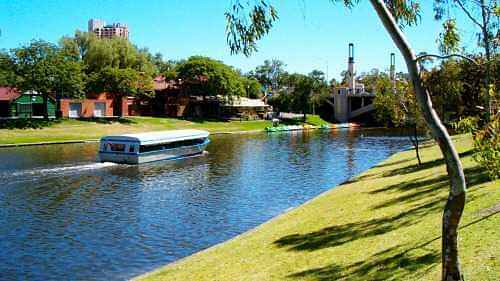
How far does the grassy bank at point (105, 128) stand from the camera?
82438 mm

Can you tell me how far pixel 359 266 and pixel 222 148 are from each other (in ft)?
209

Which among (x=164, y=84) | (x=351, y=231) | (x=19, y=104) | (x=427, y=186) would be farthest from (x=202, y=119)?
(x=351, y=231)

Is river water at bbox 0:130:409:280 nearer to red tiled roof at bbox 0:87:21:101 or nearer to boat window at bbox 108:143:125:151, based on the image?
boat window at bbox 108:143:125:151

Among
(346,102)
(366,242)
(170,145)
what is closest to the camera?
(366,242)

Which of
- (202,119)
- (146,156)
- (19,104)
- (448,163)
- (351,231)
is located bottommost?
(146,156)

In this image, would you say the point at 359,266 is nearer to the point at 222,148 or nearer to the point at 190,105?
the point at 222,148

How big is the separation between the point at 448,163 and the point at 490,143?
3.12 ft

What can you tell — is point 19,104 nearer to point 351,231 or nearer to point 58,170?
point 58,170

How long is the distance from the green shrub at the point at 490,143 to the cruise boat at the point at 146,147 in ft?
164

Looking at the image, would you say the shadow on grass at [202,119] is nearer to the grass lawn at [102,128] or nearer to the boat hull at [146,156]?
the grass lawn at [102,128]

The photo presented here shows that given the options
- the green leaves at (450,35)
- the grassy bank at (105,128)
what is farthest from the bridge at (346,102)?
the green leaves at (450,35)

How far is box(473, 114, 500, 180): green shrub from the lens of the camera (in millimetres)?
11227

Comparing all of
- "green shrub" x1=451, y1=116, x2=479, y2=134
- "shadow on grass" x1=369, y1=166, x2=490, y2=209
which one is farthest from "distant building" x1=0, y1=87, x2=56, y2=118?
"green shrub" x1=451, y1=116, x2=479, y2=134

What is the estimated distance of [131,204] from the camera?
36375mm
